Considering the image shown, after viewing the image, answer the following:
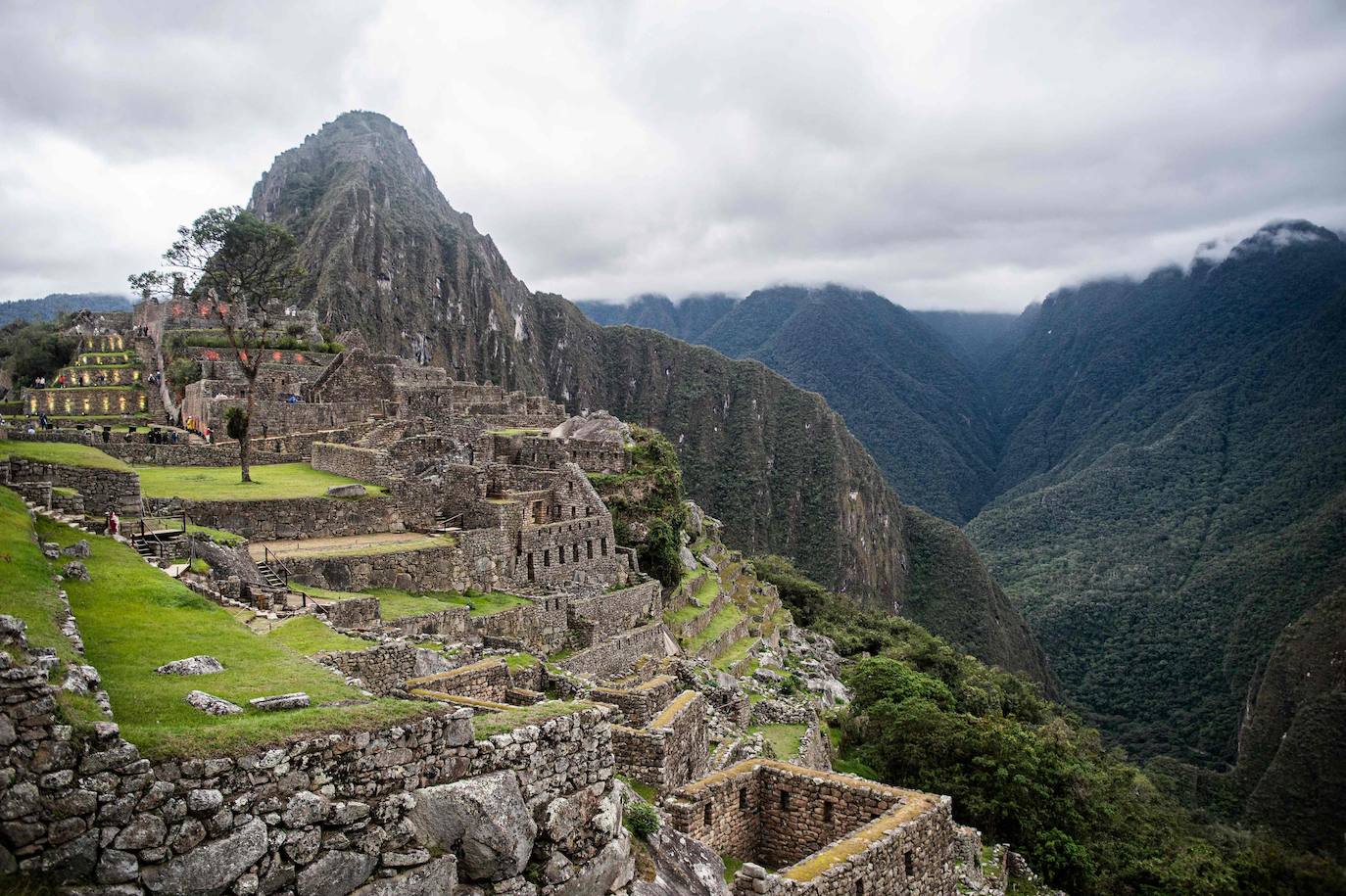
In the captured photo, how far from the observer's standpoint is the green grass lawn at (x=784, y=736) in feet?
61.6

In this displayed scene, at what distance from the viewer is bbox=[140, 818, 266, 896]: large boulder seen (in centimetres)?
410

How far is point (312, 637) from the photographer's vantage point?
10.7 meters

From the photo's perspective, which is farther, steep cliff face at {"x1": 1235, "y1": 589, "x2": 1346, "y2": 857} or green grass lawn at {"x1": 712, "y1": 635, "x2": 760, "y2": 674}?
steep cliff face at {"x1": 1235, "y1": 589, "x2": 1346, "y2": 857}

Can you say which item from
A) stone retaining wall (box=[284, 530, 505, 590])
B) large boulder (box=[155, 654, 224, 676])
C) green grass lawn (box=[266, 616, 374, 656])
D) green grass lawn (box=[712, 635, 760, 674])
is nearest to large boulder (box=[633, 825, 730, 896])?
large boulder (box=[155, 654, 224, 676])

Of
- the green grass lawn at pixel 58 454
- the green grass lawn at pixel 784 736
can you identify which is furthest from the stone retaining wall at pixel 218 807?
the green grass lawn at pixel 784 736

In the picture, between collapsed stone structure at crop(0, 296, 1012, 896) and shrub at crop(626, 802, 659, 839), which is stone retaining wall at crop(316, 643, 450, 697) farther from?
shrub at crop(626, 802, 659, 839)

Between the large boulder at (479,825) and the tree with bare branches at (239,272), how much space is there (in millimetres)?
20851

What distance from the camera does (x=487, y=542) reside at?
2139 centimetres

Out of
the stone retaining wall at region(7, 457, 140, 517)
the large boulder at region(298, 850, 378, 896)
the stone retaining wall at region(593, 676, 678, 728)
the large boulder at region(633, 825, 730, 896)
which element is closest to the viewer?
the large boulder at region(298, 850, 378, 896)

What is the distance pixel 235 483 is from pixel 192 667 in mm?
18210

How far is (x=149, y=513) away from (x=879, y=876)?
15.2 metres

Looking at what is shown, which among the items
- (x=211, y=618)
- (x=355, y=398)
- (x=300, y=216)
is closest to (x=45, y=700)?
(x=211, y=618)

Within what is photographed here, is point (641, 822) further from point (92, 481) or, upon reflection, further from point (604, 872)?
point (92, 481)

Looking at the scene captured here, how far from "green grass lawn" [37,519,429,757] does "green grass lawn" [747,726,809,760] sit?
13215 millimetres
